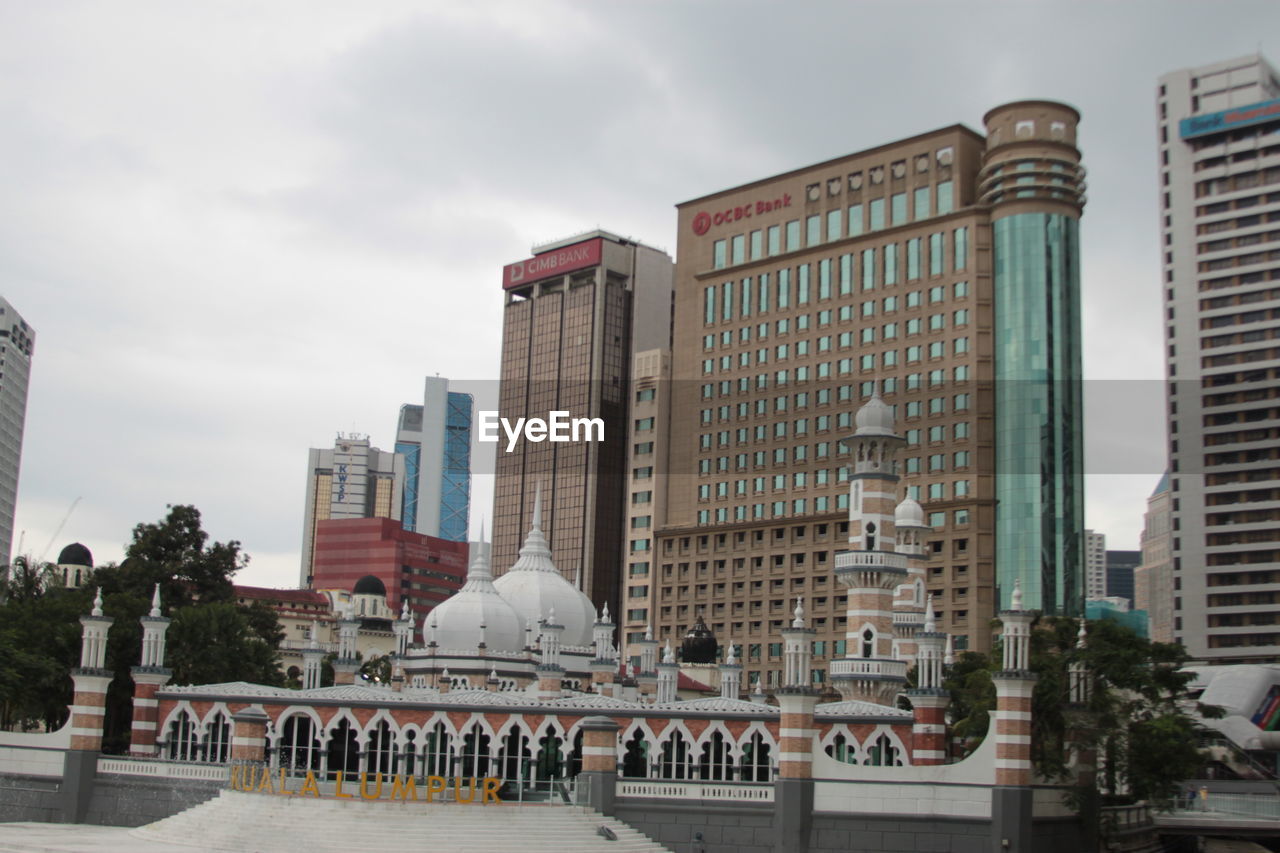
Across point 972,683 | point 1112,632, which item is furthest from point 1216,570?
point 1112,632

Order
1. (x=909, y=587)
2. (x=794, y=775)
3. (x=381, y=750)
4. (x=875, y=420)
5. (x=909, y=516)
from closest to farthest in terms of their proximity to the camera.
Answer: (x=794, y=775) → (x=381, y=750) → (x=875, y=420) → (x=909, y=587) → (x=909, y=516)

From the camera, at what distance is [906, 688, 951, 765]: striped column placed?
5378 centimetres

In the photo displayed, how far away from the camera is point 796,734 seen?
152 ft

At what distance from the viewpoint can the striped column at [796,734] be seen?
4606 centimetres

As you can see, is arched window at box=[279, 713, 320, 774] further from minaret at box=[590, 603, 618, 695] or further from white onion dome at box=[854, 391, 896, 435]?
white onion dome at box=[854, 391, 896, 435]

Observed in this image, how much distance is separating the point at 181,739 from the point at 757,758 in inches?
912

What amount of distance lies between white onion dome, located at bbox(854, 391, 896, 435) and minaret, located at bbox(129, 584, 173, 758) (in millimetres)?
32036

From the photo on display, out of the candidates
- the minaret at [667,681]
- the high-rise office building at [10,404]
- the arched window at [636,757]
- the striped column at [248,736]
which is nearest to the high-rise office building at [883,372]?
the minaret at [667,681]

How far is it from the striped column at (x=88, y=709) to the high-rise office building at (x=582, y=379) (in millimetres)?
101394

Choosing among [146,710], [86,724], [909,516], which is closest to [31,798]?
[86,724]

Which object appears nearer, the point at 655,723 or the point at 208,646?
the point at 655,723

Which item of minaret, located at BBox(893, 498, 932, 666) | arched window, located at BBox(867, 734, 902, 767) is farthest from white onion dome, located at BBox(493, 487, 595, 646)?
arched window, located at BBox(867, 734, 902, 767)

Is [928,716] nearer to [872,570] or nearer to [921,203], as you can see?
[872,570]

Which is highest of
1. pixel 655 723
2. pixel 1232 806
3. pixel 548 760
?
pixel 655 723
